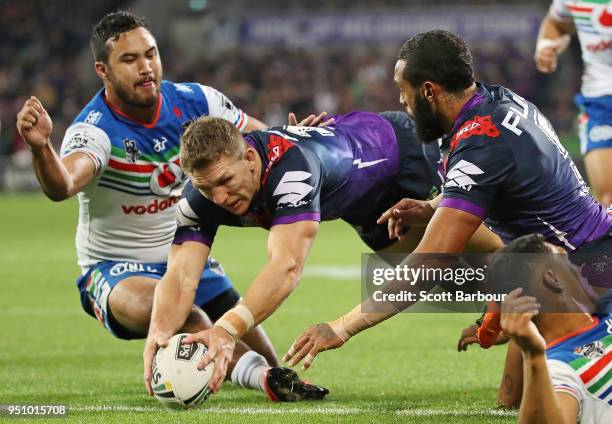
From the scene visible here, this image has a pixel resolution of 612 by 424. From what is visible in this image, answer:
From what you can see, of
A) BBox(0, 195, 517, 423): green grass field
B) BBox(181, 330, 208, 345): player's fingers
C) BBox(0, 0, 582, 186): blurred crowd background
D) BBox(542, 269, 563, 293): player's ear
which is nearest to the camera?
BBox(542, 269, 563, 293): player's ear

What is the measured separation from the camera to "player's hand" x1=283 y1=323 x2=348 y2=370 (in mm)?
4523

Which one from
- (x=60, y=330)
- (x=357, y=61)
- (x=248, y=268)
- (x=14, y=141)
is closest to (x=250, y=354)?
(x=60, y=330)

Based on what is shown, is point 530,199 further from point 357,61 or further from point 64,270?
point 357,61

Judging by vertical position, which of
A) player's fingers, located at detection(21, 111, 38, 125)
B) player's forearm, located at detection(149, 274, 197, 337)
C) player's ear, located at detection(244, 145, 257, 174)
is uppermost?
player's fingers, located at detection(21, 111, 38, 125)

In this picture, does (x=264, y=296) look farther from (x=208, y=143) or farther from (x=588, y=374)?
(x=588, y=374)

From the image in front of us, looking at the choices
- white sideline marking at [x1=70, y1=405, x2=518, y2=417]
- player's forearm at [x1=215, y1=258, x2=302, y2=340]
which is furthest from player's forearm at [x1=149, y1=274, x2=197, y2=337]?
player's forearm at [x1=215, y1=258, x2=302, y2=340]

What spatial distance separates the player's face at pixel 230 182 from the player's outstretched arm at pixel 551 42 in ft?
10.8

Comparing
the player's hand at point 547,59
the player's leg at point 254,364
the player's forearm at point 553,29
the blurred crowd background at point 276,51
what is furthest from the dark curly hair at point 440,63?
the blurred crowd background at point 276,51

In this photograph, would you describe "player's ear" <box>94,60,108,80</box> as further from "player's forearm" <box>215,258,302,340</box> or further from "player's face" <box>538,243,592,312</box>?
"player's face" <box>538,243,592,312</box>

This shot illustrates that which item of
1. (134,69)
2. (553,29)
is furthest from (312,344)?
(553,29)

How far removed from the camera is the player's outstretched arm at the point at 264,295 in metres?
4.71

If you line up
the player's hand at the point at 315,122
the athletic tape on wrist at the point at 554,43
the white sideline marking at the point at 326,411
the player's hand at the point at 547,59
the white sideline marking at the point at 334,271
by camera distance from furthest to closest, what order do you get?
the white sideline marking at the point at 334,271, the athletic tape on wrist at the point at 554,43, the player's hand at the point at 547,59, the player's hand at the point at 315,122, the white sideline marking at the point at 326,411

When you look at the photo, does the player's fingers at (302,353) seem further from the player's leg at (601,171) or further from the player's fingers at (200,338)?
the player's leg at (601,171)

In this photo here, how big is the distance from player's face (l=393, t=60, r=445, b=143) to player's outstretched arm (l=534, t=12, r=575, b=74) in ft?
9.65
